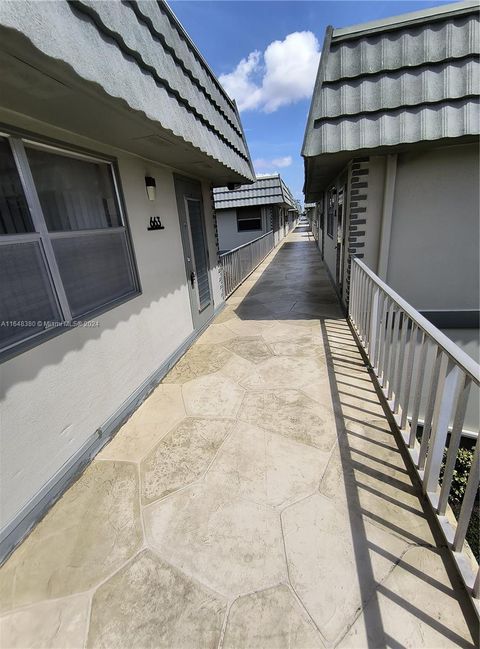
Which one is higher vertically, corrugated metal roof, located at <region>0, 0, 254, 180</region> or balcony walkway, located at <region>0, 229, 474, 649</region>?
corrugated metal roof, located at <region>0, 0, 254, 180</region>

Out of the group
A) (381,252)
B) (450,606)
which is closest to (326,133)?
(381,252)

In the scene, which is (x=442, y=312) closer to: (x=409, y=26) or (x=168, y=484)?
(x=409, y=26)

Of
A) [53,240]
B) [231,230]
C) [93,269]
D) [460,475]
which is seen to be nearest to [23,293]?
[53,240]

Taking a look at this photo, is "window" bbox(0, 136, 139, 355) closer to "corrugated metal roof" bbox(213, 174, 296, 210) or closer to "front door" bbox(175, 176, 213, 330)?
"front door" bbox(175, 176, 213, 330)

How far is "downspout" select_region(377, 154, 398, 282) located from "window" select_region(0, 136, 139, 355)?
3752mm

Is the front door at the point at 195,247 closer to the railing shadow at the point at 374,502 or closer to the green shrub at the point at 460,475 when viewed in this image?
the railing shadow at the point at 374,502

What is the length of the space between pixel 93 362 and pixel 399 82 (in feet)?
15.2

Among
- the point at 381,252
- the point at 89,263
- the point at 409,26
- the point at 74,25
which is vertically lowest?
the point at 381,252

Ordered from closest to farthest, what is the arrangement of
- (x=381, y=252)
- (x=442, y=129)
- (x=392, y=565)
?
(x=392, y=565) < (x=442, y=129) < (x=381, y=252)

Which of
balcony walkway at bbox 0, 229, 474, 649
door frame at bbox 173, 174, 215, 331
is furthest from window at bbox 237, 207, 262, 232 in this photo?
balcony walkway at bbox 0, 229, 474, 649

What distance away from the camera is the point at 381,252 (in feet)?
14.8

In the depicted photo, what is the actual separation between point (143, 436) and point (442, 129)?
→ 4.69 metres

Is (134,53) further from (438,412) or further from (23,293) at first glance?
(438,412)

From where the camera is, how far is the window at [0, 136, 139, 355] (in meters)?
1.82
